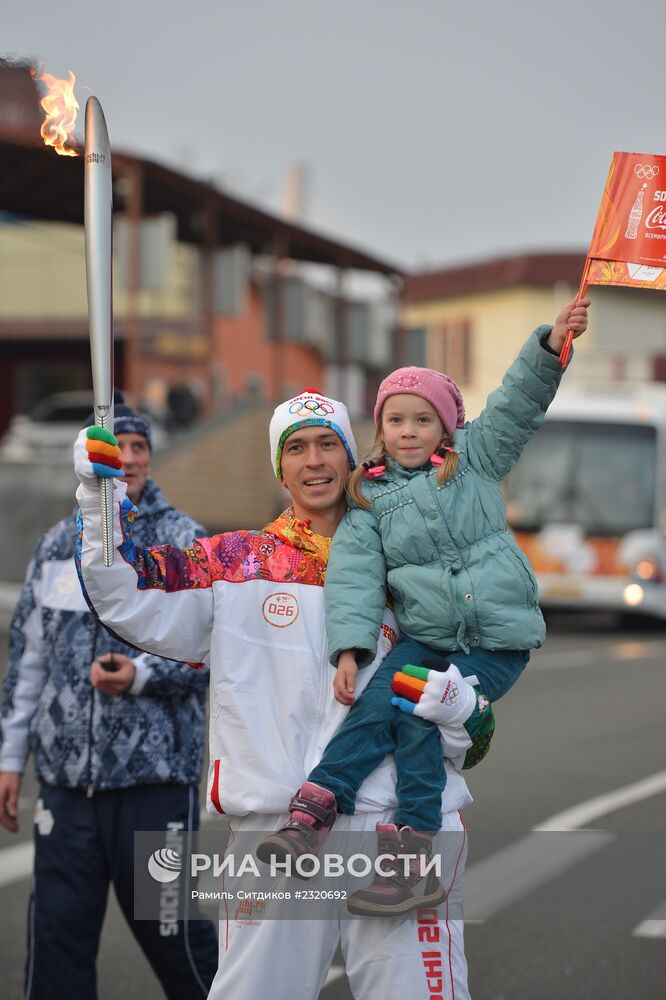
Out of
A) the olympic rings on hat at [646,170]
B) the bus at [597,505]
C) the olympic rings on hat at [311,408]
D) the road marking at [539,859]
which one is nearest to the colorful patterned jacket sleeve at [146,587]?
the olympic rings on hat at [311,408]

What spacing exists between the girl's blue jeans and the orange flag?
3.22ft

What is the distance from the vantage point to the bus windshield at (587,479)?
18469 mm

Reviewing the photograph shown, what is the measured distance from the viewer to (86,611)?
435cm

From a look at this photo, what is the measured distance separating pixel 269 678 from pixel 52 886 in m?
1.27

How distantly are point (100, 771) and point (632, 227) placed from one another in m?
2.10

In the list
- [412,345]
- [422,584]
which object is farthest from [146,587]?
[412,345]

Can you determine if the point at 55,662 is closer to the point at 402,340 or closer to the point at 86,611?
the point at 86,611

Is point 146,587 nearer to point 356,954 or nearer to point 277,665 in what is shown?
point 277,665

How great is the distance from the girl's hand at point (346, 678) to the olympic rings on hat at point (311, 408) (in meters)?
0.59

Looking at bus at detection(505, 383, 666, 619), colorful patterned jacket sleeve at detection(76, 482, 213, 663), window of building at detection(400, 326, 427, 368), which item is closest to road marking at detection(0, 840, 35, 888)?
colorful patterned jacket sleeve at detection(76, 482, 213, 663)

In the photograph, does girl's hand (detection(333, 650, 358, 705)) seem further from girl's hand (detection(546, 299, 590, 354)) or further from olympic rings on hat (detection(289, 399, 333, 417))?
girl's hand (detection(546, 299, 590, 354))

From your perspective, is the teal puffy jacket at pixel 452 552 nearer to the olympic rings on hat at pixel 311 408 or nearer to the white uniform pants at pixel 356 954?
the olympic rings on hat at pixel 311 408

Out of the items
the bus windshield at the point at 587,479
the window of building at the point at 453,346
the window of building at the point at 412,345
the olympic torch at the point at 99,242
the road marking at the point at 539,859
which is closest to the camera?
the olympic torch at the point at 99,242

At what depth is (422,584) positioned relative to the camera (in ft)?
10.8
